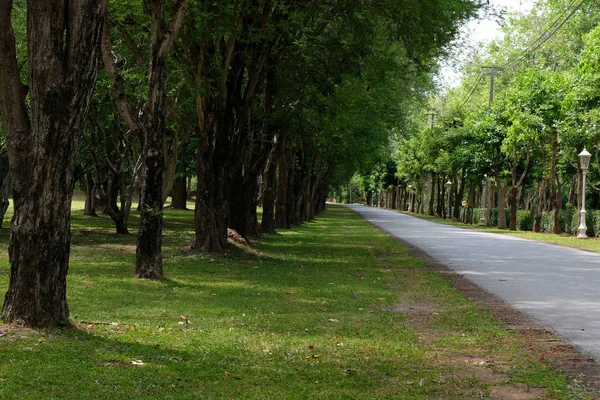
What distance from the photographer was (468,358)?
7785 millimetres

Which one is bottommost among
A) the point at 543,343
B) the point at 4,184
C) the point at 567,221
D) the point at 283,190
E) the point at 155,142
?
the point at 543,343

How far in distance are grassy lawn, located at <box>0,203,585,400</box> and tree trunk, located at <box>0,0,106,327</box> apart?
0.42 metres

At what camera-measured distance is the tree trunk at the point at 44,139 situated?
7.76m

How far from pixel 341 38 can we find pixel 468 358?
14854 mm

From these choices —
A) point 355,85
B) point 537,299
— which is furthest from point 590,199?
point 537,299

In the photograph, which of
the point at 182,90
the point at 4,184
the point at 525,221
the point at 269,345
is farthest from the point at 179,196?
the point at 269,345

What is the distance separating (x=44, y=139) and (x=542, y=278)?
34.7 ft

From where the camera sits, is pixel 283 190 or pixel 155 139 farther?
pixel 283 190

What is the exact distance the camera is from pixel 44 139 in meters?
7.77

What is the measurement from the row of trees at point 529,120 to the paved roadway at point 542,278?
8.65m

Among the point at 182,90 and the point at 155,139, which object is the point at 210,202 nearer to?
the point at 182,90

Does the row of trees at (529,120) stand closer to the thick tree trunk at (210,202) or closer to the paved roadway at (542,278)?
the paved roadway at (542,278)

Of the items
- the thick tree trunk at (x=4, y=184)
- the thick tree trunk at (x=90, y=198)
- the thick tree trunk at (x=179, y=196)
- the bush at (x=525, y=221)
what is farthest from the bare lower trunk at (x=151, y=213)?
the thick tree trunk at (x=179, y=196)

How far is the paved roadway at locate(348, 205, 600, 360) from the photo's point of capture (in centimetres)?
1011
